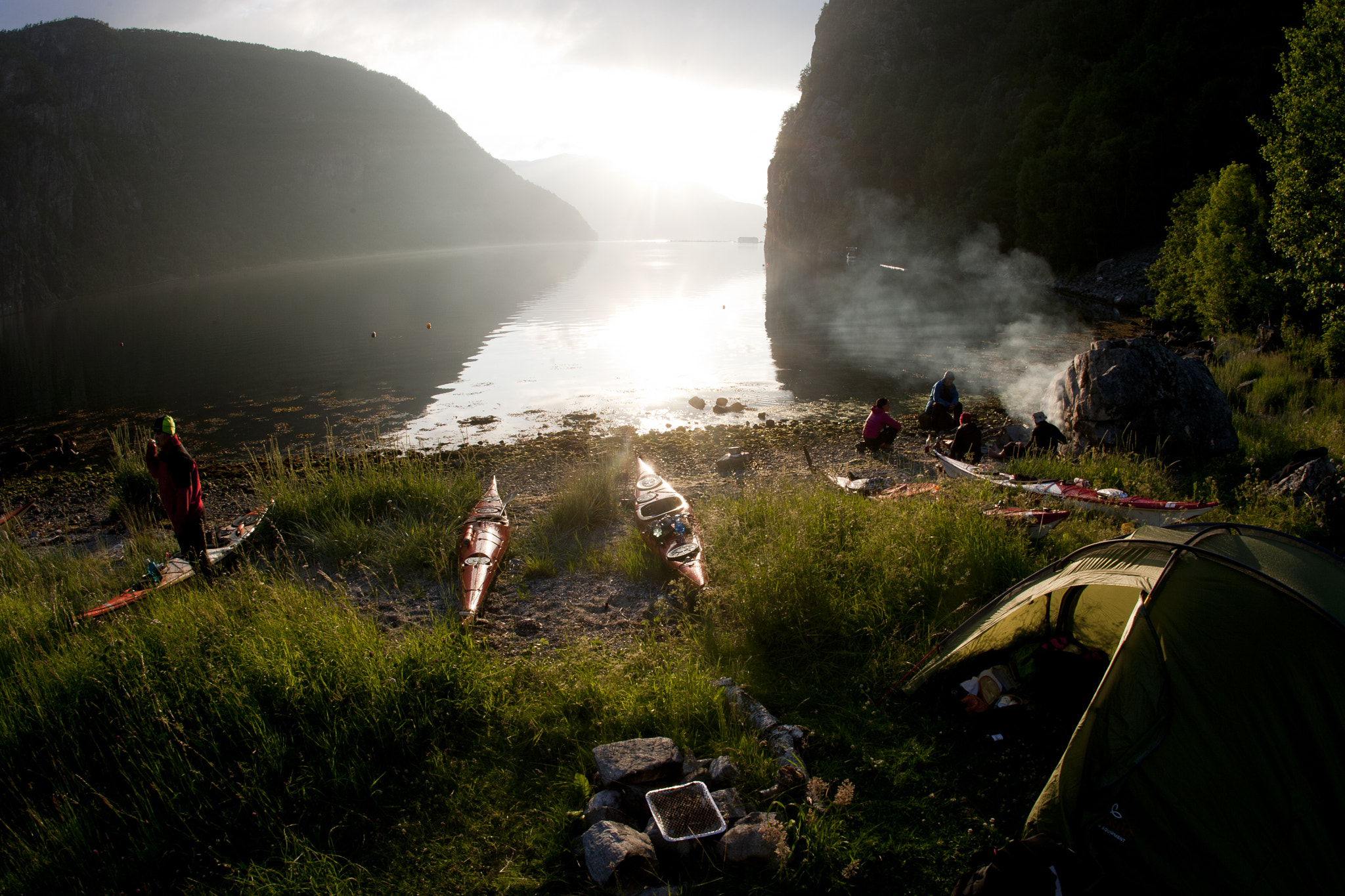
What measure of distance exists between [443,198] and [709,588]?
196053 mm

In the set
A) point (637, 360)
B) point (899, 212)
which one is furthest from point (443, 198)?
point (637, 360)

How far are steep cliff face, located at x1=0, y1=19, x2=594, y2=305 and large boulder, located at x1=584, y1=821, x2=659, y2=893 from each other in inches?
3469

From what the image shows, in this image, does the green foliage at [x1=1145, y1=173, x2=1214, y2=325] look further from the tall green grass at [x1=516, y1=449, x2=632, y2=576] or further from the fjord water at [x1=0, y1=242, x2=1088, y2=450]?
the tall green grass at [x1=516, y1=449, x2=632, y2=576]

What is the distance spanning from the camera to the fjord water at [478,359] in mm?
21375

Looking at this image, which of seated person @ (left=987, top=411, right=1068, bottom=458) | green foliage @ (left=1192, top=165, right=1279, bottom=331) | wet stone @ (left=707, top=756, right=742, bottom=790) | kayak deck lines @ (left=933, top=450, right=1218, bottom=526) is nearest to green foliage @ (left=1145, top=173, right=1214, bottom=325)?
green foliage @ (left=1192, top=165, right=1279, bottom=331)

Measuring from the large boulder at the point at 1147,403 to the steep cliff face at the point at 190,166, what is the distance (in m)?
89.1

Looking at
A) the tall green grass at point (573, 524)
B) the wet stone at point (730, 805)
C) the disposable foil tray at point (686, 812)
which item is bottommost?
the tall green grass at point (573, 524)

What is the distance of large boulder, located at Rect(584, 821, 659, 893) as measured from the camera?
3.54 meters

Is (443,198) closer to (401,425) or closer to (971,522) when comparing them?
(401,425)

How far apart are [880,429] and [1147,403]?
17.0 feet

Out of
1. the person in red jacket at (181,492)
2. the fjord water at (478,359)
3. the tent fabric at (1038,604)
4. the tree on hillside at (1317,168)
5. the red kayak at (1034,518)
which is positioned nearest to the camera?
the tent fabric at (1038,604)

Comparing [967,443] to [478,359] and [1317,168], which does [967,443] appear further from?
[478,359]

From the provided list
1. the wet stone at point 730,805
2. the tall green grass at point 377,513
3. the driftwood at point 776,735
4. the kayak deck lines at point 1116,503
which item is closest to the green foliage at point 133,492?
the tall green grass at point 377,513

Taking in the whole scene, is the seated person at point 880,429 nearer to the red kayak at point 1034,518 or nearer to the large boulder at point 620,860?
the red kayak at point 1034,518
